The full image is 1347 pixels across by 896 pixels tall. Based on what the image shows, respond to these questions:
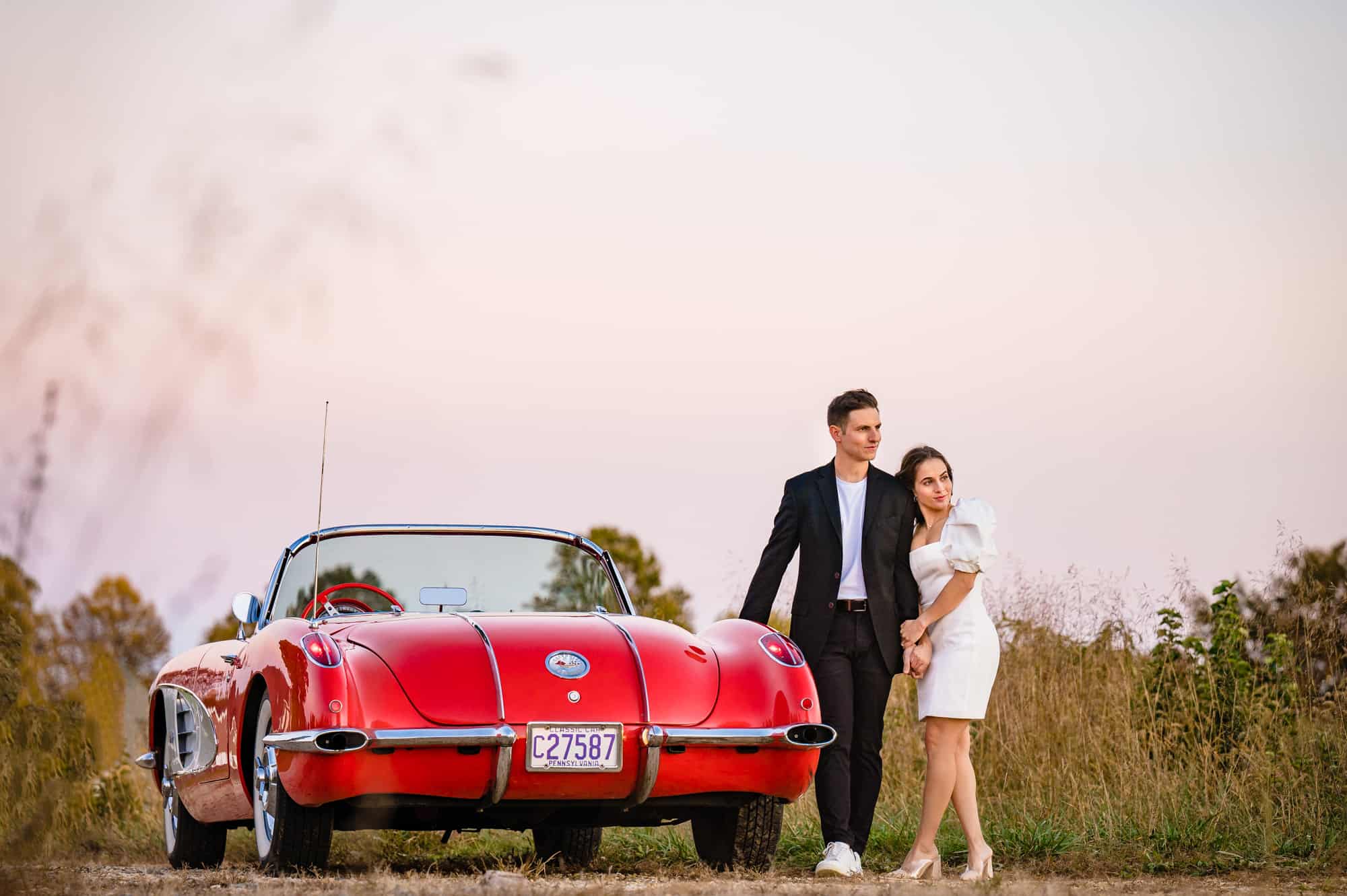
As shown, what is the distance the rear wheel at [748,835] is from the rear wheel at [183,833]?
96.5 inches

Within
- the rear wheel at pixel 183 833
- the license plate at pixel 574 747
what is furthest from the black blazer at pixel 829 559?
the rear wheel at pixel 183 833

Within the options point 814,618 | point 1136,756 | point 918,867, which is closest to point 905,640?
point 814,618

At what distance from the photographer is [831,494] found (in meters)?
7.04

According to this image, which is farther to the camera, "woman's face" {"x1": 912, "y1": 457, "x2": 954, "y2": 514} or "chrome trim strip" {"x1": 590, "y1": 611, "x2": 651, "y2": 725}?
"woman's face" {"x1": 912, "y1": 457, "x2": 954, "y2": 514}

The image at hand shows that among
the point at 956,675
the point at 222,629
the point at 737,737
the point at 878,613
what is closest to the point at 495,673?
the point at 737,737

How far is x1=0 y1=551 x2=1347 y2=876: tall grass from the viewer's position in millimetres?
7793

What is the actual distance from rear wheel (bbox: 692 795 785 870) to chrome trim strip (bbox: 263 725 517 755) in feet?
4.00

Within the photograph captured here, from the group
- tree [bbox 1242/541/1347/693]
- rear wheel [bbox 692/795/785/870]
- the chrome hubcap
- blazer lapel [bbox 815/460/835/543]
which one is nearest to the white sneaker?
rear wheel [bbox 692/795/785/870]

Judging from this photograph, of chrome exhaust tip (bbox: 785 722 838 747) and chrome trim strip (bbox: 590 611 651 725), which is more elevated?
chrome trim strip (bbox: 590 611 651 725)

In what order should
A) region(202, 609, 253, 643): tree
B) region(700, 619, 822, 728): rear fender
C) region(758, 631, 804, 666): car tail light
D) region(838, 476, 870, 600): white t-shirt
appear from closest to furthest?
1. region(700, 619, 822, 728): rear fender
2. region(758, 631, 804, 666): car tail light
3. region(838, 476, 870, 600): white t-shirt
4. region(202, 609, 253, 643): tree

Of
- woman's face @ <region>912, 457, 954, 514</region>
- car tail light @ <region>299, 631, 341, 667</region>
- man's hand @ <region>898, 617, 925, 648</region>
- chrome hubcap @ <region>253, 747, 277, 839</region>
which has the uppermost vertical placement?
woman's face @ <region>912, 457, 954, 514</region>

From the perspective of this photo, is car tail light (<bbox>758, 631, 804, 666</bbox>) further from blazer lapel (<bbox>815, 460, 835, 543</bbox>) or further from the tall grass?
the tall grass

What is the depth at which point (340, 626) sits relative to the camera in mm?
5988

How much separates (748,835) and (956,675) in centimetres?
112
